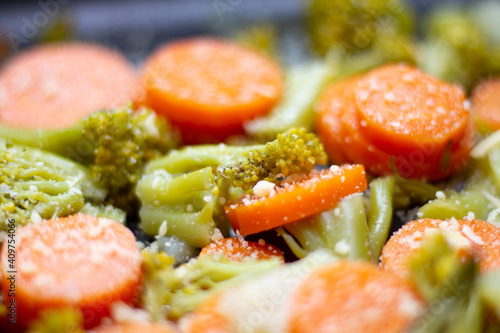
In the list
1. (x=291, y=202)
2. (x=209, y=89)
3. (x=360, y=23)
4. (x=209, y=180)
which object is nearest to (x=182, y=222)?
(x=209, y=180)

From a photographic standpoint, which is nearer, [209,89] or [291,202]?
[291,202]

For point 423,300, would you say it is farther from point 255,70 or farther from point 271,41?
point 271,41

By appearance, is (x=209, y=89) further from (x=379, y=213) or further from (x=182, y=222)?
(x=379, y=213)

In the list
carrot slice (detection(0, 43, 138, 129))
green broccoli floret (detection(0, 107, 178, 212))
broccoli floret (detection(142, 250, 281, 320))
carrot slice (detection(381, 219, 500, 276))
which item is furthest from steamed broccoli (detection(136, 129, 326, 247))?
carrot slice (detection(0, 43, 138, 129))

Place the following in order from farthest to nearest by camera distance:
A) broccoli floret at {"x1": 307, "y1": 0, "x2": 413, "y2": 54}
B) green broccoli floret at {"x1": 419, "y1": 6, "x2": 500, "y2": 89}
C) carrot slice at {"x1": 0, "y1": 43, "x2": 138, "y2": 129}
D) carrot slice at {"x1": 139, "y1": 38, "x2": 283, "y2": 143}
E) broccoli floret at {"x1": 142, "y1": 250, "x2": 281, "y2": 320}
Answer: broccoli floret at {"x1": 307, "y1": 0, "x2": 413, "y2": 54} → green broccoli floret at {"x1": 419, "y1": 6, "x2": 500, "y2": 89} → carrot slice at {"x1": 0, "y1": 43, "x2": 138, "y2": 129} → carrot slice at {"x1": 139, "y1": 38, "x2": 283, "y2": 143} → broccoli floret at {"x1": 142, "y1": 250, "x2": 281, "y2": 320}

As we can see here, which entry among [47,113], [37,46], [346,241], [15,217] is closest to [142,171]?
[15,217]

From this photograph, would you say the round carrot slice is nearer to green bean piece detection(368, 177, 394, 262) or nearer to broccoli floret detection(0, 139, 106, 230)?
green bean piece detection(368, 177, 394, 262)
